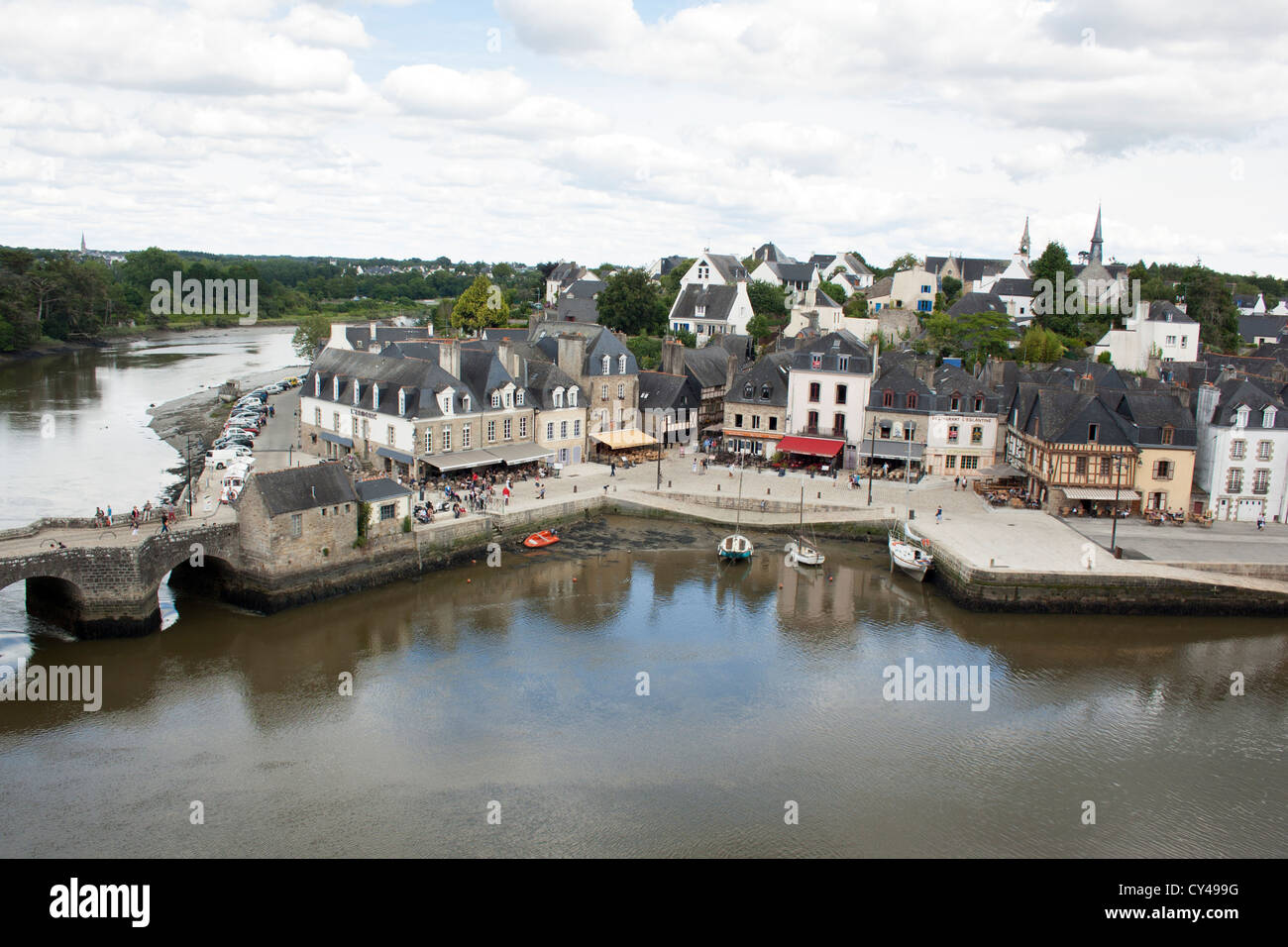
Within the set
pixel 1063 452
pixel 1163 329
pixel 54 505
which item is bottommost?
pixel 54 505

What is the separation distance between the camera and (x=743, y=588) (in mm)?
31656

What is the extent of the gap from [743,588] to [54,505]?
25.5 m

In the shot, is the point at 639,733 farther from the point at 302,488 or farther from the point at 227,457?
the point at 227,457

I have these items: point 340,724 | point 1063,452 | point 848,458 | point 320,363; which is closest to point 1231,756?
point 1063,452

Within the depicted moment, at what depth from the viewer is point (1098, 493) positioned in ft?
119

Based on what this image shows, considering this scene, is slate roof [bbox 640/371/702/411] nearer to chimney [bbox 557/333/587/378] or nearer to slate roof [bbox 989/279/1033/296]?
chimney [bbox 557/333/587/378]

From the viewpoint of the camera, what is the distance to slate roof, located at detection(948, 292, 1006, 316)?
215 feet

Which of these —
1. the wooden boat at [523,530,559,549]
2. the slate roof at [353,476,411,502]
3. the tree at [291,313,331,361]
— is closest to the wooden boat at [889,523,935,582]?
the wooden boat at [523,530,559,549]

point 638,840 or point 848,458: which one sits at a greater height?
point 848,458

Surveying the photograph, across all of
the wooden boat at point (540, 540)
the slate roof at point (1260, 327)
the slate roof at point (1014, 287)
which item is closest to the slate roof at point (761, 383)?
the wooden boat at point (540, 540)

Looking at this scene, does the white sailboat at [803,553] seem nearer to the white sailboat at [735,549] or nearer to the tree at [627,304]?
the white sailboat at [735,549]

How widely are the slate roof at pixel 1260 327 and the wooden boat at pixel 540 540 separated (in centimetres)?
5939

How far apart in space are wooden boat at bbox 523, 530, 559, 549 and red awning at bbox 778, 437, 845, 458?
1299 cm

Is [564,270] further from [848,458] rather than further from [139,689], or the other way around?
[139,689]
